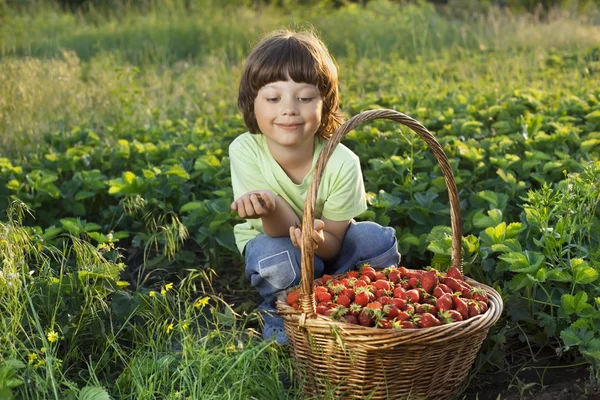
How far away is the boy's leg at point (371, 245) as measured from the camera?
3096 millimetres

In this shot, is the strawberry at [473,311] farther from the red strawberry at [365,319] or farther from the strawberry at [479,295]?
the red strawberry at [365,319]

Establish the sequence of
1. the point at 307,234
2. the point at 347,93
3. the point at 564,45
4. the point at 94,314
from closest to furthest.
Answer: the point at 307,234 → the point at 94,314 → the point at 347,93 → the point at 564,45

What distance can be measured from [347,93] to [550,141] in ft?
7.47

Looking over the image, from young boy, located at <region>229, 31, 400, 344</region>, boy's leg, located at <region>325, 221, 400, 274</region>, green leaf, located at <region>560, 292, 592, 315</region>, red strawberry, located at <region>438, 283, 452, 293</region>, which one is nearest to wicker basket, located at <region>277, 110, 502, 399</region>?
red strawberry, located at <region>438, 283, 452, 293</region>

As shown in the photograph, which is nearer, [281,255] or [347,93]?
[281,255]

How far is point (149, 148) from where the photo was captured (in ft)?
14.7

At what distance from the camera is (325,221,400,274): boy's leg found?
10.2ft

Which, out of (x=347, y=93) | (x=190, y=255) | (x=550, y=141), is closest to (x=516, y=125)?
(x=550, y=141)

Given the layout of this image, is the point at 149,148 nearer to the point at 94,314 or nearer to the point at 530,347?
the point at 94,314

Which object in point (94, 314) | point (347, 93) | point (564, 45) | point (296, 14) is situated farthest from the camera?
point (296, 14)

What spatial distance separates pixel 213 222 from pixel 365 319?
49.3 inches

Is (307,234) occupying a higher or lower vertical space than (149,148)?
higher

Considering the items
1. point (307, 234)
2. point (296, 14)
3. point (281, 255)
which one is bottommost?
point (296, 14)

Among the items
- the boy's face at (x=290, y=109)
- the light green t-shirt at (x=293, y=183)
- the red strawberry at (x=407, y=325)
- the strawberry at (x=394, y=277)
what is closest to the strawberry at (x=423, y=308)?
the red strawberry at (x=407, y=325)
